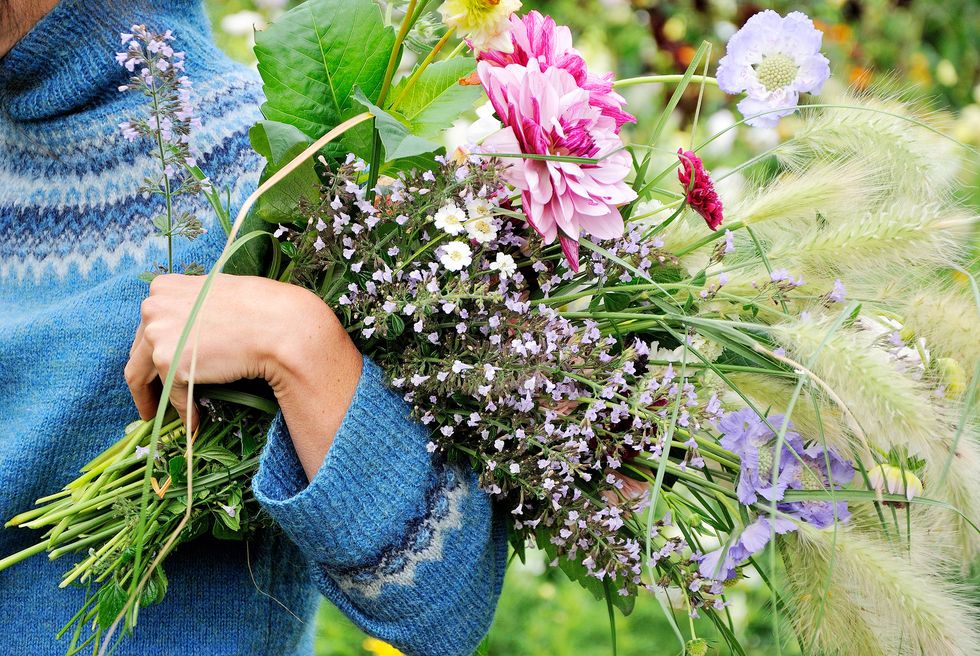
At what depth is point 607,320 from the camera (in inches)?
28.9

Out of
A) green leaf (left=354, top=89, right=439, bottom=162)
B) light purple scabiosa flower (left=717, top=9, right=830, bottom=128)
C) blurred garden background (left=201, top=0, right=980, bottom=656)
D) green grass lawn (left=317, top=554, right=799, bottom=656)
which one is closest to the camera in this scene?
green leaf (left=354, top=89, right=439, bottom=162)

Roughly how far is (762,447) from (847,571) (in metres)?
0.11

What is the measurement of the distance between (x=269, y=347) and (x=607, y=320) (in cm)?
26

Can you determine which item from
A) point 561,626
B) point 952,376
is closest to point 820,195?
point 952,376

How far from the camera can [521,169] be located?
2.22 ft

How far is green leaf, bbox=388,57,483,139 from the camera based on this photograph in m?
0.71

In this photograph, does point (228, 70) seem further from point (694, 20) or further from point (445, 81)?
point (694, 20)

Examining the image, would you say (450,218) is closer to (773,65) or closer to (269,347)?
(269,347)

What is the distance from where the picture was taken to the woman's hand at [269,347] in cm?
69

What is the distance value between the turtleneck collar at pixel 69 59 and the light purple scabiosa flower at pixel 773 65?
1.81 ft

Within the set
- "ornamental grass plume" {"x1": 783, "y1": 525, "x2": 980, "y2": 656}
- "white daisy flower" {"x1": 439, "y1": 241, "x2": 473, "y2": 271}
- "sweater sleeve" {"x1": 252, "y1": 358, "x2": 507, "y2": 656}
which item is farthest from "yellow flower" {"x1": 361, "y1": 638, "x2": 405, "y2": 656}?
"white daisy flower" {"x1": 439, "y1": 241, "x2": 473, "y2": 271}

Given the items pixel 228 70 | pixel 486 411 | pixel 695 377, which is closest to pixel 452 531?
pixel 486 411

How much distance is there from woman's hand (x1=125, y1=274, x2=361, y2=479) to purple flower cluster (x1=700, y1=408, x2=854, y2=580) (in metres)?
0.30

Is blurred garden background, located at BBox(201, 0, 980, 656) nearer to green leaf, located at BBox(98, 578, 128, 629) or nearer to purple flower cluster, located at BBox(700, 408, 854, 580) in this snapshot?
purple flower cluster, located at BBox(700, 408, 854, 580)
